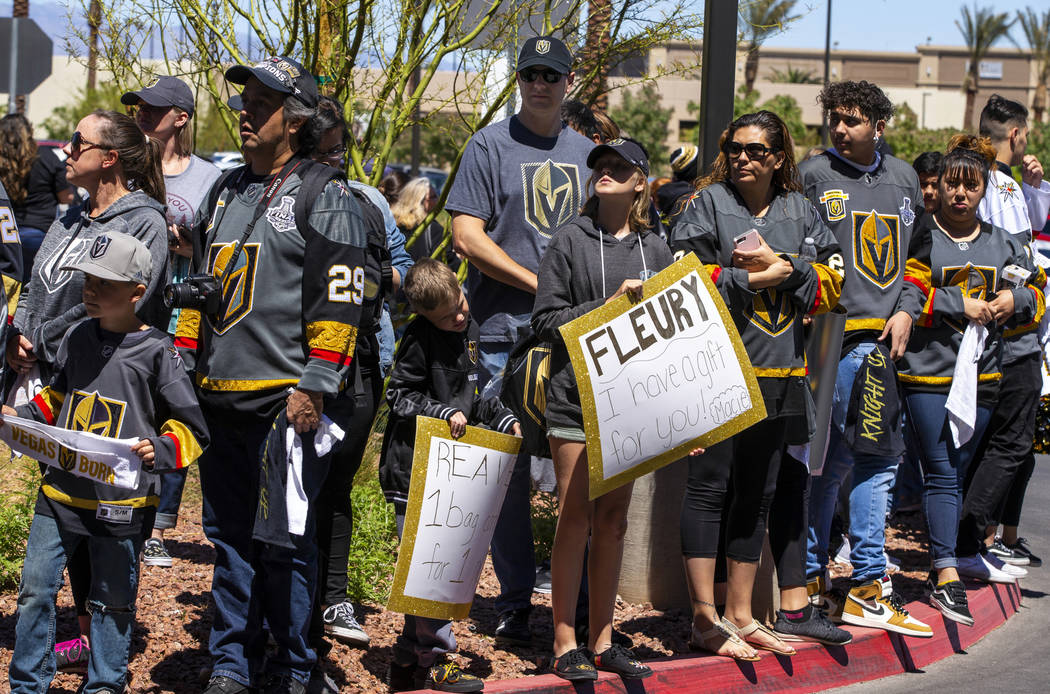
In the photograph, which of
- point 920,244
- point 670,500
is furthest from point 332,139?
point 920,244

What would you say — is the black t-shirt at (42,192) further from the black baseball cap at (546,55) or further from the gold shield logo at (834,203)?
the gold shield logo at (834,203)

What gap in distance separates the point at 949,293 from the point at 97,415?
160 inches

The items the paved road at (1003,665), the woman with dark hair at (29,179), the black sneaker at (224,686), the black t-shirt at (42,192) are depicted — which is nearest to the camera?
the black sneaker at (224,686)

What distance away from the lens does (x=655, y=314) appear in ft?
16.1

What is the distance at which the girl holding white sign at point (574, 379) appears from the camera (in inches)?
198

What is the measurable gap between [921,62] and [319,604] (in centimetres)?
11984

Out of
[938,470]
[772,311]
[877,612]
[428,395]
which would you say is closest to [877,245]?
[772,311]

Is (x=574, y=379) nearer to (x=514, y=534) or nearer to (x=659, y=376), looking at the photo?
(x=659, y=376)

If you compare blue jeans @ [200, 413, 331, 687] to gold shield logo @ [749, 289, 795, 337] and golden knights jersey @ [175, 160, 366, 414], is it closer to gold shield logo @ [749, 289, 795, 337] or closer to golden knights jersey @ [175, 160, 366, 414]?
golden knights jersey @ [175, 160, 366, 414]

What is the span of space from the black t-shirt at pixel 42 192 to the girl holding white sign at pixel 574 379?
5.64 meters

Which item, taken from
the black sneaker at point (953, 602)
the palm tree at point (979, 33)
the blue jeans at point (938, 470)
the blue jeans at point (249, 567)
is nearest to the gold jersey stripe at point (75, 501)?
the blue jeans at point (249, 567)

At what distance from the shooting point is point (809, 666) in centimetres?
573

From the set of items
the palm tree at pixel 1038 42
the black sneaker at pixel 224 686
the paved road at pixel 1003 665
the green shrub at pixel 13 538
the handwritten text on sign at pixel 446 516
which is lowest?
the paved road at pixel 1003 665

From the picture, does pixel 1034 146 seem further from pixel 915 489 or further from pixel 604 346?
pixel 604 346
